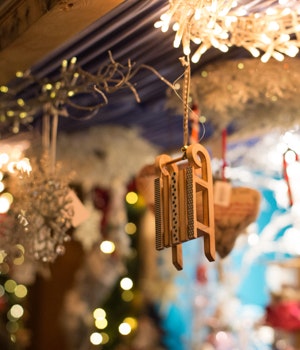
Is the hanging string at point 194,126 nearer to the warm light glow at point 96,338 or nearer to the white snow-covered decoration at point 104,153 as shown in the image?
the white snow-covered decoration at point 104,153

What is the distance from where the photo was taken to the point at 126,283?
15.5 feet

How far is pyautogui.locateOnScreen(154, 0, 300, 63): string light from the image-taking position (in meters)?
2.17

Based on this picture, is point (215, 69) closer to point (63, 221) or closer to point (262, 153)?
point (262, 153)

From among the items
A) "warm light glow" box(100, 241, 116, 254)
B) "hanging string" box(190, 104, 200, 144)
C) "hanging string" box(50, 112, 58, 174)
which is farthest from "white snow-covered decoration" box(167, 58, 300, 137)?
"warm light glow" box(100, 241, 116, 254)

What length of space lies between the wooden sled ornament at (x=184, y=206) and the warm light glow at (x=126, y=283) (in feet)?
9.00

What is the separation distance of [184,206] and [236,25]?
0.79 m

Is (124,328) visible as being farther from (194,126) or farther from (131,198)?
(194,126)

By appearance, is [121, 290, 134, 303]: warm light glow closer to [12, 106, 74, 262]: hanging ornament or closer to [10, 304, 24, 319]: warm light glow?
[10, 304, 24, 319]: warm light glow

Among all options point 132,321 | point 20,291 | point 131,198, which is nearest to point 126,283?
point 132,321

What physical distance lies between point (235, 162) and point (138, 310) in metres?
1.76

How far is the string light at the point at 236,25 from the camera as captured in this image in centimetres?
217

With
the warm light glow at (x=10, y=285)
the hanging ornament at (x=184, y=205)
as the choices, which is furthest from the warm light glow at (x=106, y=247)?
the hanging ornament at (x=184, y=205)

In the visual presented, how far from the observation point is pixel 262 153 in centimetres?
328

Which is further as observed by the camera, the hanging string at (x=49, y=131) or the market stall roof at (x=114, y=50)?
the hanging string at (x=49, y=131)
